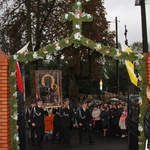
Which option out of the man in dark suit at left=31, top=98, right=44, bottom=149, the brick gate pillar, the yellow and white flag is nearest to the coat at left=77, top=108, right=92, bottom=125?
the man in dark suit at left=31, top=98, right=44, bottom=149

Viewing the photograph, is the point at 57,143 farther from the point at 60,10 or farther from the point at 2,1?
the point at 60,10

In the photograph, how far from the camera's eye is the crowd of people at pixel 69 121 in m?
12.9

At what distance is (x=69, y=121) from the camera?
13492 millimetres

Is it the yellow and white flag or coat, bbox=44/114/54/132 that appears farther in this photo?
coat, bbox=44/114/54/132

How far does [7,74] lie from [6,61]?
12.2 inches

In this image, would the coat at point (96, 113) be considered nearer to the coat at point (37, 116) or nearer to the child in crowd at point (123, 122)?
the child in crowd at point (123, 122)

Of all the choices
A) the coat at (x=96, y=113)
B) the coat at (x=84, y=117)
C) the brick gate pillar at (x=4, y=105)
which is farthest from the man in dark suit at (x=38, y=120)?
the brick gate pillar at (x=4, y=105)

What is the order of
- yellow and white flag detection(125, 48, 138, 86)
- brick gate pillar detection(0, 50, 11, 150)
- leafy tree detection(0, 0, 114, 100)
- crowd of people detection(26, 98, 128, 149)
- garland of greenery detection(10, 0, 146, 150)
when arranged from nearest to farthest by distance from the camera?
brick gate pillar detection(0, 50, 11, 150)
garland of greenery detection(10, 0, 146, 150)
yellow and white flag detection(125, 48, 138, 86)
crowd of people detection(26, 98, 128, 149)
leafy tree detection(0, 0, 114, 100)

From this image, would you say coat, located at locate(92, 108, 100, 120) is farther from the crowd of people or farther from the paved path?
the paved path

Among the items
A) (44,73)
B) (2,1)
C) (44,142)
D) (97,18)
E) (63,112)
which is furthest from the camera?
(97,18)

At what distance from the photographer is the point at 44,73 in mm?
15711

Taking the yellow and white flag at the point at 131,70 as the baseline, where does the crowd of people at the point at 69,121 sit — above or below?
below

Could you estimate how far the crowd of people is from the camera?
12.9 meters

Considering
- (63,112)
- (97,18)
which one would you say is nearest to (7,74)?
(63,112)
